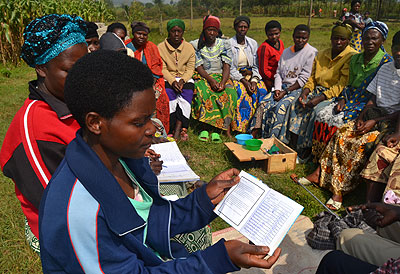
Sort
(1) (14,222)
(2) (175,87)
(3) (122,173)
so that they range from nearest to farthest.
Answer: (3) (122,173) → (1) (14,222) → (2) (175,87)

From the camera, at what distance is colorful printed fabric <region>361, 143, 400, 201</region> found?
305 cm

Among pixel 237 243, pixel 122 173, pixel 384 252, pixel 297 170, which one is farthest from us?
pixel 297 170

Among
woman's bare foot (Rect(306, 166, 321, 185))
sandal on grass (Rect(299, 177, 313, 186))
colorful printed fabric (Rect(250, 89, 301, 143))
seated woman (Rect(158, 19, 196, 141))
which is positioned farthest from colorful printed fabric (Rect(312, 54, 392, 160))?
seated woman (Rect(158, 19, 196, 141))

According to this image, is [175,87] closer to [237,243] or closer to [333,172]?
[333,172]

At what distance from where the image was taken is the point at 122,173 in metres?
1.60

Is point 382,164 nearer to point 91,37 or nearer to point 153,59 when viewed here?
point 91,37

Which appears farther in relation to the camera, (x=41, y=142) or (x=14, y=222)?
(x=14, y=222)

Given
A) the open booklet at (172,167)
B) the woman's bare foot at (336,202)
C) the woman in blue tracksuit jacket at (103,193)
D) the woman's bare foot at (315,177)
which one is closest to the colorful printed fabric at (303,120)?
the woman's bare foot at (315,177)

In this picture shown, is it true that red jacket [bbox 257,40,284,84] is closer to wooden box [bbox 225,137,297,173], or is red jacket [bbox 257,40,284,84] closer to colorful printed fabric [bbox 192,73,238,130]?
colorful printed fabric [bbox 192,73,238,130]

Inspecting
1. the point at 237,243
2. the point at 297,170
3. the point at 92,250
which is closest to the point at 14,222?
the point at 92,250

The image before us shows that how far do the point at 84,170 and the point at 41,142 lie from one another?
1.91 ft

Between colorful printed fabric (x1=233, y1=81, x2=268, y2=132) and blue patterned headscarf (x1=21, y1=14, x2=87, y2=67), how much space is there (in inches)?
148

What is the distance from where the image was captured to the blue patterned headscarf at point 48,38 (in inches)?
67.8

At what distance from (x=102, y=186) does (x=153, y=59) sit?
4.42 metres
